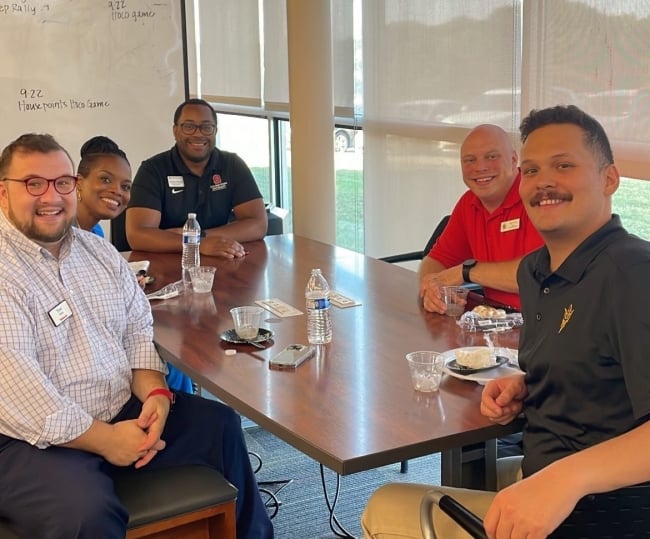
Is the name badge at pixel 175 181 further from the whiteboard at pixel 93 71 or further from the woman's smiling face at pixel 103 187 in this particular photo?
the whiteboard at pixel 93 71

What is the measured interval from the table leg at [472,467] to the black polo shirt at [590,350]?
0.20m

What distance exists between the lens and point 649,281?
4.96ft

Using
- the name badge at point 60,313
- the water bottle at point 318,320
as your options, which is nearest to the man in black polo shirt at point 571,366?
the water bottle at point 318,320

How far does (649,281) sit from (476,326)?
0.84 m

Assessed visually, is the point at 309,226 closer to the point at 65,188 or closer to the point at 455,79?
the point at 455,79

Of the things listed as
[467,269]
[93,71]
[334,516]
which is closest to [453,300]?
[467,269]

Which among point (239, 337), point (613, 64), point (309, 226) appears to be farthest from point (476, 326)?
point (309, 226)

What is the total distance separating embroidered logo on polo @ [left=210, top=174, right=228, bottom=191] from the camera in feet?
12.6

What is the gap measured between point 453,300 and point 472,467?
66cm

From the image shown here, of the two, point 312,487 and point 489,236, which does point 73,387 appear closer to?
point 312,487

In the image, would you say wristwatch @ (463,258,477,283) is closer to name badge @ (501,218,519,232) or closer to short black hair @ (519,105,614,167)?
name badge @ (501,218,519,232)

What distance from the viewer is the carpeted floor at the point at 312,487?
2922 mm

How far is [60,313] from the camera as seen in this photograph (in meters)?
2.10

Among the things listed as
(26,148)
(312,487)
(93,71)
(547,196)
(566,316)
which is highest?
(93,71)
